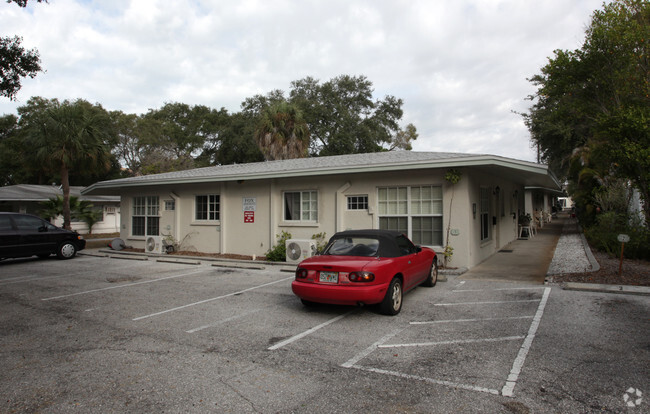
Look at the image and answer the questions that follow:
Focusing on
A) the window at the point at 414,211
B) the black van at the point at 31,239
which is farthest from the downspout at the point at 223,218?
the window at the point at 414,211

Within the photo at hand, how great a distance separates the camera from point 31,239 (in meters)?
13.1

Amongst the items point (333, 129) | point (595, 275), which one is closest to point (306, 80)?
point (333, 129)

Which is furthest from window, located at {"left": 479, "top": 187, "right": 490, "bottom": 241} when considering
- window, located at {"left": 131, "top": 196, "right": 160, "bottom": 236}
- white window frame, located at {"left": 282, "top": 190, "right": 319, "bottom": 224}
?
window, located at {"left": 131, "top": 196, "right": 160, "bottom": 236}

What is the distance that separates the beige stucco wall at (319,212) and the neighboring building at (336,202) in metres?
0.03

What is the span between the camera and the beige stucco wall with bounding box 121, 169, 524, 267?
10039 millimetres

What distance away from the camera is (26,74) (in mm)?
9758

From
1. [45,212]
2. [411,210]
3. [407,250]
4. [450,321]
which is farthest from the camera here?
[45,212]

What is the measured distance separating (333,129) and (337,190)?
2512 centimetres

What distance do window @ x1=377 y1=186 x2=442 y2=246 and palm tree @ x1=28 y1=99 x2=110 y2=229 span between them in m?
15.9

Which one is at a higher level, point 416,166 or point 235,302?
point 416,166

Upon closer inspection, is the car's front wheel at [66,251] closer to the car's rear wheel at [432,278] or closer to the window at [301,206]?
the window at [301,206]

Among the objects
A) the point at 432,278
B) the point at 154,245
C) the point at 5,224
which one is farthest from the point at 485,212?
the point at 5,224

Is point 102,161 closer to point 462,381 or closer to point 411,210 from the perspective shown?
point 411,210

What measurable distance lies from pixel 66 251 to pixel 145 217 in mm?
3053
